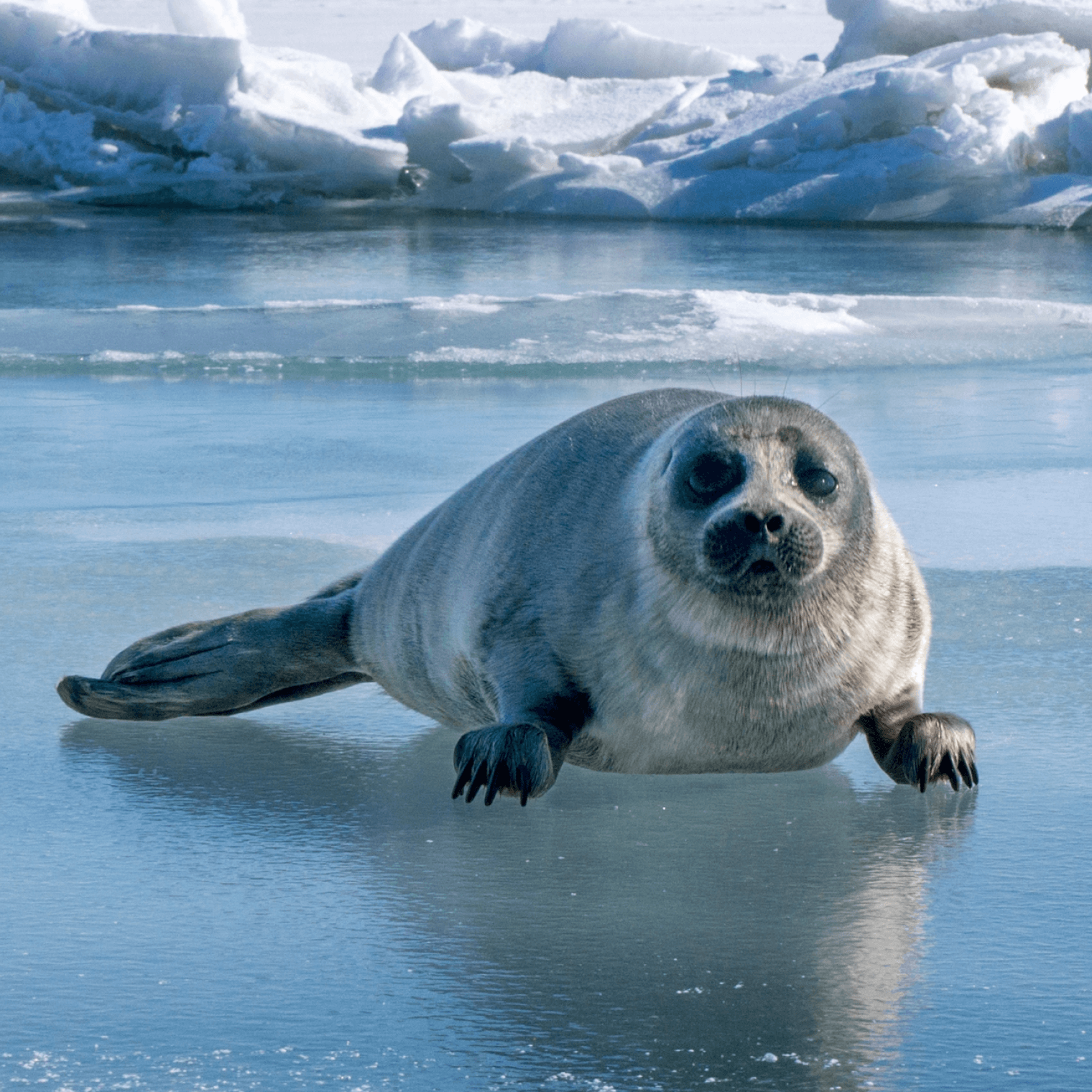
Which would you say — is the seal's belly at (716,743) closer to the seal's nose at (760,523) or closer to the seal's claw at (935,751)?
the seal's claw at (935,751)

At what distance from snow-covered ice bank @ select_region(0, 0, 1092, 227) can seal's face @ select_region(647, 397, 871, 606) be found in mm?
11513

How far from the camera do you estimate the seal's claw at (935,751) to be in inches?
91.4

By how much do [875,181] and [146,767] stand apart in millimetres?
12086

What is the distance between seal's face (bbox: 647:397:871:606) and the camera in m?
2.08

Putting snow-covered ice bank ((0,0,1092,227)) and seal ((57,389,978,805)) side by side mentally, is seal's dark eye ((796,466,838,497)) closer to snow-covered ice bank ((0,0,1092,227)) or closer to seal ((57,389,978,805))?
seal ((57,389,978,805))

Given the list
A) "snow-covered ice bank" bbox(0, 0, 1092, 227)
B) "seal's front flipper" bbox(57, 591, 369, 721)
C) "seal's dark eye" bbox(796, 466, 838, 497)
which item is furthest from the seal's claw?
"snow-covered ice bank" bbox(0, 0, 1092, 227)

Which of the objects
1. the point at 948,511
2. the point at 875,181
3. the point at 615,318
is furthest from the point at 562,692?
the point at 875,181

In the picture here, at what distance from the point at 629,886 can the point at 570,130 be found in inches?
593

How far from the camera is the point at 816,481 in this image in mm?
2207

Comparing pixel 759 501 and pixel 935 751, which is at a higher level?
pixel 759 501

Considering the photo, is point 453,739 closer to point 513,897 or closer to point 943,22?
point 513,897

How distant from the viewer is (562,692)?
2371 millimetres

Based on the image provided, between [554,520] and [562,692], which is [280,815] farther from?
[554,520]

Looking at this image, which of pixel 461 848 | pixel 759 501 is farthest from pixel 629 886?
pixel 759 501
